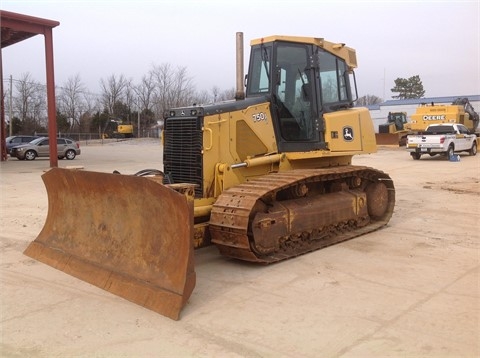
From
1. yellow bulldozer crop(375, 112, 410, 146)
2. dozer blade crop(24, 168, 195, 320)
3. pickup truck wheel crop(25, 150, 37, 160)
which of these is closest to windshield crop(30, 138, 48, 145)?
pickup truck wheel crop(25, 150, 37, 160)

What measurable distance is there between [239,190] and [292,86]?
2129 millimetres

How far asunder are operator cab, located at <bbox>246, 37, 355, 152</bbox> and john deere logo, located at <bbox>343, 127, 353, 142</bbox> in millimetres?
483

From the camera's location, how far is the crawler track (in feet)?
18.3

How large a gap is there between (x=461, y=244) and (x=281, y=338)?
4.29m

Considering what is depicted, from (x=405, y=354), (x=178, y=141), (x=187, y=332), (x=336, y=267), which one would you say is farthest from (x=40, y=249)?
(x=405, y=354)

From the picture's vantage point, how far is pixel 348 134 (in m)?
7.63

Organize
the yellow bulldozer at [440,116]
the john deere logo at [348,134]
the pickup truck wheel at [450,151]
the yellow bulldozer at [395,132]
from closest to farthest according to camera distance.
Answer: the john deere logo at [348,134]
the pickup truck wheel at [450,151]
the yellow bulldozer at [440,116]
the yellow bulldozer at [395,132]

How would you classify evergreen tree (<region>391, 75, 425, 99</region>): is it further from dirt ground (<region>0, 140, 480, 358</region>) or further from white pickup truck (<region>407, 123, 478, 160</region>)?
dirt ground (<region>0, 140, 480, 358</region>)

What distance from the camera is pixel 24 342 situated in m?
3.79

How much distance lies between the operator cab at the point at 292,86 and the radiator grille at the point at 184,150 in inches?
53.9

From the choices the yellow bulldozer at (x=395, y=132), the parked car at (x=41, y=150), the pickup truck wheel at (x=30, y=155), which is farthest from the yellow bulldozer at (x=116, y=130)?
the yellow bulldozer at (x=395, y=132)

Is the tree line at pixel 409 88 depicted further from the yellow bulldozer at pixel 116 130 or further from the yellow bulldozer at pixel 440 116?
the yellow bulldozer at pixel 440 116

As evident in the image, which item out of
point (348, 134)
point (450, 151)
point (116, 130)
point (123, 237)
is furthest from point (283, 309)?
point (116, 130)

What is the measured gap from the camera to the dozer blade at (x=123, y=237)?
463cm
